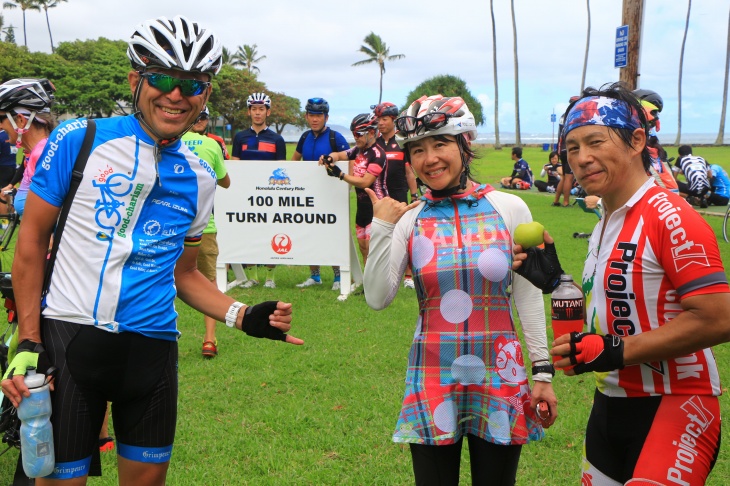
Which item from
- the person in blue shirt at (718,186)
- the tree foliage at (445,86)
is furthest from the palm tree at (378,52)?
the person in blue shirt at (718,186)

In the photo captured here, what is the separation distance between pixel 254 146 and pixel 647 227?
9.14m

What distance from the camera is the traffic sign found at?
432 inches

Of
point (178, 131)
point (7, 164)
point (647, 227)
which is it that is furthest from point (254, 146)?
point (647, 227)

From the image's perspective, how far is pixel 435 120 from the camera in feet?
10.3

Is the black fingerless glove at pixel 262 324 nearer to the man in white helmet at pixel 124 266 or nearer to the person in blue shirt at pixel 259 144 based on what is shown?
the man in white helmet at pixel 124 266

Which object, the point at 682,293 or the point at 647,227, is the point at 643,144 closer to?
the point at 647,227

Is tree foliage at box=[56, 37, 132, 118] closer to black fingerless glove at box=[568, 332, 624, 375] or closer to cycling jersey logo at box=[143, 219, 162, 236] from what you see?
cycling jersey logo at box=[143, 219, 162, 236]

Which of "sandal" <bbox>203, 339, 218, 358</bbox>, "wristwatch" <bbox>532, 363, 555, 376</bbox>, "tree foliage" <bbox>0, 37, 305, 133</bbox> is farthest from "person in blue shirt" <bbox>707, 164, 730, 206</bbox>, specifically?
"tree foliage" <bbox>0, 37, 305, 133</bbox>

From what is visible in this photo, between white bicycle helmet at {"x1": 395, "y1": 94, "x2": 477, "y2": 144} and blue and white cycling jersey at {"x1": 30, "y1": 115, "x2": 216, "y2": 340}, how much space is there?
3.51 ft

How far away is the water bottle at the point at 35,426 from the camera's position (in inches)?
102

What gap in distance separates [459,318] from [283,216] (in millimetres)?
8011

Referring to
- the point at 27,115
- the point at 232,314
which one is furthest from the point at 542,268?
the point at 27,115

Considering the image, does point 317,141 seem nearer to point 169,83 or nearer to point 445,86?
point 169,83

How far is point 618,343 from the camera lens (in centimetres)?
254
